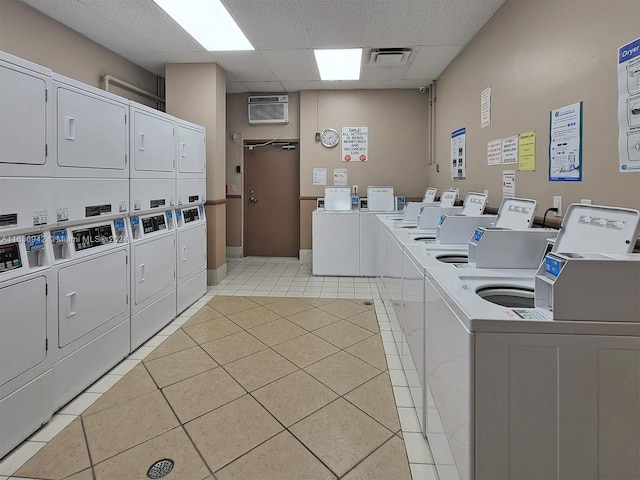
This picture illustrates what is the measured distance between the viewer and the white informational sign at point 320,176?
5.77 m

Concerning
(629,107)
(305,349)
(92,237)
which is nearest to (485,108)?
(629,107)

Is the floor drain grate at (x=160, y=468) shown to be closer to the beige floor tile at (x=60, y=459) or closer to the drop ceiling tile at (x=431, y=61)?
the beige floor tile at (x=60, y=459)

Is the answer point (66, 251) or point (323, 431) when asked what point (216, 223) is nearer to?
point (66, 251)

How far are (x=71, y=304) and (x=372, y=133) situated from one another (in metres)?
4.63

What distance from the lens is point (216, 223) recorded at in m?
4.61

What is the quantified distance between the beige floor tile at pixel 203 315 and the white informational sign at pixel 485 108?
118 inches

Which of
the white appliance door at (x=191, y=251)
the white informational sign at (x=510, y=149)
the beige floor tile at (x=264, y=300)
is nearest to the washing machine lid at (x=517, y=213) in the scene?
→ the white informational sign at (x=510, y=149)

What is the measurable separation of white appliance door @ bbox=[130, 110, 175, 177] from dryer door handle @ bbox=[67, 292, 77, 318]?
3.39 feet

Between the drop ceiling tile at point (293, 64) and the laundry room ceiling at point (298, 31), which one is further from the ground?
the drop ceiling tile at point (293, 64)

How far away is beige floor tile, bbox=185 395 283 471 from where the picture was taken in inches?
68.1

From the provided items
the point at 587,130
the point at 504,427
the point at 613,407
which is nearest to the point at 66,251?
the point at 504,427

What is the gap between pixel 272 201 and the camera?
6.22 m

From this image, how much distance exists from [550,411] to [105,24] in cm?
421

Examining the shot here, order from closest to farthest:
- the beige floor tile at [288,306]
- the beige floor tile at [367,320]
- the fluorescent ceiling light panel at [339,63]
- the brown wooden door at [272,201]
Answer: the beige floor tile at [367,320] < the beige floor tile at [288,306] < the fluorescent ceiling light panel at [339,63] < the brown wooden door at [272,201]
